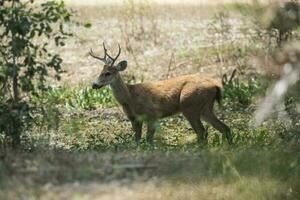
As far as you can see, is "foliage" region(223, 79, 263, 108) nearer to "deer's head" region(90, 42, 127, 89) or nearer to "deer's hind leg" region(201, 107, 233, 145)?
"deer's hind leg" region(201, 107, 233, 145)

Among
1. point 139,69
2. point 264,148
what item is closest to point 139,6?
point 139,69

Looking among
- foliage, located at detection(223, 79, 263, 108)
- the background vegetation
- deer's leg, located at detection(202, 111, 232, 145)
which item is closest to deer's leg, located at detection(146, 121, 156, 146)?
the background vegetation

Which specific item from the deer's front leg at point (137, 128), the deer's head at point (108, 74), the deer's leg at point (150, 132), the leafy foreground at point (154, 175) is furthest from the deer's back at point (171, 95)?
the leafy foreground at point (154, 175)

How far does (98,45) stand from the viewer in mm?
21750

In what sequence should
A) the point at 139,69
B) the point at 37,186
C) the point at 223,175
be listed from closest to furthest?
the point at 37,186 → the point at 223,175 → the point at 139,69

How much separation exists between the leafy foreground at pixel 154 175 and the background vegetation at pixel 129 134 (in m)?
0.01

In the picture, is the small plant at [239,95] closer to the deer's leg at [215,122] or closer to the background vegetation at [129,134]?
the background vegetation at [129,134]

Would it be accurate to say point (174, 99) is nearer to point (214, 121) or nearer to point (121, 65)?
point (214, 121)

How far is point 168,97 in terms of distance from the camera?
14453mm

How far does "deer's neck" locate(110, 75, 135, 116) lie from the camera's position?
1450 centimetres

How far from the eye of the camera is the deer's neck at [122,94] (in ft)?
47.6

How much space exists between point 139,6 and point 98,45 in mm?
1551

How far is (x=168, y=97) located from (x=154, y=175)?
666 centimetres

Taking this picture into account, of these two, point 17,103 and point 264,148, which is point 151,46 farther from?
point 264,148
